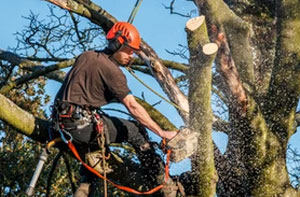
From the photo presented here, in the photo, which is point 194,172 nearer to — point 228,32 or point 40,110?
point 228,32

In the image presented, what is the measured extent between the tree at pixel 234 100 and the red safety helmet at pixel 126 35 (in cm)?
49

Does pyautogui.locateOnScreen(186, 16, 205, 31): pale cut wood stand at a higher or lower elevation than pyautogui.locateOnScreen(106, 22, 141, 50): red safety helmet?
lower

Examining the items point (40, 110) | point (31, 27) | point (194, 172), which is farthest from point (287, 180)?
point (40, 110)

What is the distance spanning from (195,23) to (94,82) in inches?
35.9

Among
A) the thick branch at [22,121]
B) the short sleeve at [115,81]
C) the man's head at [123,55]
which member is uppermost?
A: the man's head at [123,55]

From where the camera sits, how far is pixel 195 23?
489cm

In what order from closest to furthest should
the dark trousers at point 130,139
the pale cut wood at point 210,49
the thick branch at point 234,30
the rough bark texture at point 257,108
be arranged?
the pale cut wood at point 210,49 → the dark trousers at point 130,139 → the rough bark texture at point 257,108 → the thick branch at point 234,30

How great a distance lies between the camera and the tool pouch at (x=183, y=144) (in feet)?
16.1

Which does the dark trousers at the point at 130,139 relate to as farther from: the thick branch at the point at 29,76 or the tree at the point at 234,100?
the thick branch at the point at 29,76

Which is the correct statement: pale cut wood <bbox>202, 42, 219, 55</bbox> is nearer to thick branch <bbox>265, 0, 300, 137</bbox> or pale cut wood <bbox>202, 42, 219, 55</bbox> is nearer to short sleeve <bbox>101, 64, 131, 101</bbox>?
short sleeve <bbox>101, 64, 131, 101</bbox>

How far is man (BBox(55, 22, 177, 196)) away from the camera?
487 centimetres

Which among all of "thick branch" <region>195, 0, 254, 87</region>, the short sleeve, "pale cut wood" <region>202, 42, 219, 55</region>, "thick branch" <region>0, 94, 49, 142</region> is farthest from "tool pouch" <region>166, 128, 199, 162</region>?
"thick branch" <region>195, 0, 254, 87</region>

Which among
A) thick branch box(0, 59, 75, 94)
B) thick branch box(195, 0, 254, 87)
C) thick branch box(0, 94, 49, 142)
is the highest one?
thick branch box(0, 59, 75, 94)

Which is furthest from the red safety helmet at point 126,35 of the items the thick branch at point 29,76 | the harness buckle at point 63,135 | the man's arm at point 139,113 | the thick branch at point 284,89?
the thick branch at point 29,76
